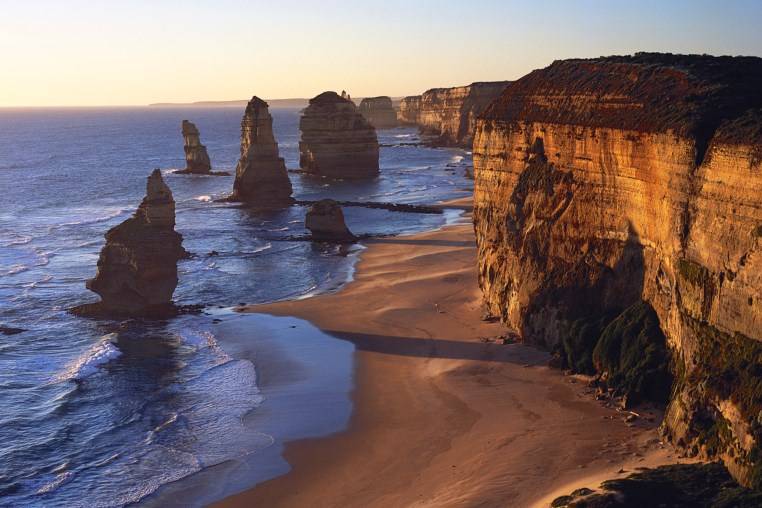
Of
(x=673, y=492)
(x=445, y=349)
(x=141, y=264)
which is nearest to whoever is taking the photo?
(x=673, y=492)

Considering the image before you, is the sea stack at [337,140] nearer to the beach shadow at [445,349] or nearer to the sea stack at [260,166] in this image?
the sea stack at [260,166]

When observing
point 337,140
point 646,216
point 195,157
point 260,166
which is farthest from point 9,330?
point 195,157

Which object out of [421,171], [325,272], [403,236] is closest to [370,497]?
[325,272]

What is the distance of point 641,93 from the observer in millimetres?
30344

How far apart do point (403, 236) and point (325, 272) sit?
13.0 meters

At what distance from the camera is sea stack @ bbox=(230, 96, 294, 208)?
80.5 metres

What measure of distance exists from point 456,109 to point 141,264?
12109 centimetres

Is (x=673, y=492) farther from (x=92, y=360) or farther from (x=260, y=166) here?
(x=260, y=166)

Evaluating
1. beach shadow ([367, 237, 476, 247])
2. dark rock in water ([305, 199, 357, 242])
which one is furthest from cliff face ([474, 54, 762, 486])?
dark rock in water ([305, 199, 357, 242])

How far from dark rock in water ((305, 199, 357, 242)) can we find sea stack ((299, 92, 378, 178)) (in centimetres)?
3946

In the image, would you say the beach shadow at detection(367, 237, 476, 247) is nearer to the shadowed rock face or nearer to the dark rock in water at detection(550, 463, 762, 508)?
the dark rock in water at detection(550, 463, 762, 508)

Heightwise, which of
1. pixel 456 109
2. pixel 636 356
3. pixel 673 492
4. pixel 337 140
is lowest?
pixel 673 492

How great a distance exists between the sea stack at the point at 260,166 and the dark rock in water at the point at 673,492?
63096 millimetres

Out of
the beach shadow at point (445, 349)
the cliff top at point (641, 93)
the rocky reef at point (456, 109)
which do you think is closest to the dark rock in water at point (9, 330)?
the beach shadow at point (445, 349)
